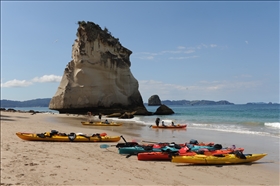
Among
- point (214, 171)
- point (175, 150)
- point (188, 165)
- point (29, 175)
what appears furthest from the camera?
point (175, 150)

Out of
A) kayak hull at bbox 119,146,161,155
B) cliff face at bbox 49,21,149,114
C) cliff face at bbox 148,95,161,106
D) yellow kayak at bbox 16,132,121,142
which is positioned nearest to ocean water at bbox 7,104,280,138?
yellow kayak at bbox 16,132,121,142

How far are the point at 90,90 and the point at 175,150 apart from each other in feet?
106

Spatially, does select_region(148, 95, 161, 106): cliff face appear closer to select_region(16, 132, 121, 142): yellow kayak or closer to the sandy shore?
select_region(16, 132, 121, 142): yellow kayak

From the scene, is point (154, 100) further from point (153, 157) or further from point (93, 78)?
point (153, 157)

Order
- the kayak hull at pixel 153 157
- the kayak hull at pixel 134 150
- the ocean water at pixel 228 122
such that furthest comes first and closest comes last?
the ocean water at pixel 228 122, the kayak hull at pixel 134 150, the kayak hull at pixel 153 157

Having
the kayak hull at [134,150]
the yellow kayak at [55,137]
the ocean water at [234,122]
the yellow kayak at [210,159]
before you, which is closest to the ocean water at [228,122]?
the ocean water at [234,122]

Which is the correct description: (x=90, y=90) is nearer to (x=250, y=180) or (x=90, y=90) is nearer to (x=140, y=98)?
(x=140, y=98)

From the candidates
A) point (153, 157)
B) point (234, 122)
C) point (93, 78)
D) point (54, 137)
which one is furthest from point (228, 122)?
point (93, 78)

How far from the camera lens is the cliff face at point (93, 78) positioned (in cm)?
3972

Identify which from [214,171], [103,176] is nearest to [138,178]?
[103,176]

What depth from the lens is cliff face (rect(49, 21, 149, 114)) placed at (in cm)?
3972

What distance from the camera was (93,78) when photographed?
132 ft

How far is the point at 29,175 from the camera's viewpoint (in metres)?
5.82

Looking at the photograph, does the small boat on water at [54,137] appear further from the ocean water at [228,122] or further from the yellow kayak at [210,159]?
the yellow kayak at [210,159]
